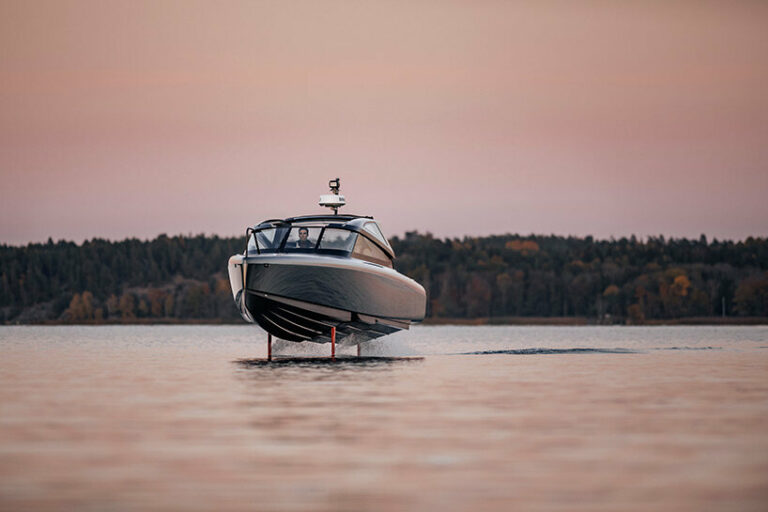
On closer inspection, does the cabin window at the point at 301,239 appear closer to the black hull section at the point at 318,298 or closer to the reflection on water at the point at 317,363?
the black hull section at the point at 318,298

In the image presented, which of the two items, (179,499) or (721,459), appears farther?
(721,459)

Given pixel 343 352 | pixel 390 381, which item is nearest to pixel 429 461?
pixel 390 381

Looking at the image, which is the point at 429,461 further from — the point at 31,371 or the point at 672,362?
the point at 672,362

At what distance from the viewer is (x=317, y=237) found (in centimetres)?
3359

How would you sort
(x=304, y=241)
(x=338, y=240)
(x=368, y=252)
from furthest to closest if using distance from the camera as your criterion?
(x=368, y=252) → (x=304, y=241) → (x=338, y=240)

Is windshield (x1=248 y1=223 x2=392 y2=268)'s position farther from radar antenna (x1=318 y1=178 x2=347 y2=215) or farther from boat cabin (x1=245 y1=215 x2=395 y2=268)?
radar antenna (x1=318 y1=178 x2=347 y2=215)

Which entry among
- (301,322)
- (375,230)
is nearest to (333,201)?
(375,230)

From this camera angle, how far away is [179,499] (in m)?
10.0

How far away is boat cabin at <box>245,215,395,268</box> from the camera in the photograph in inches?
1313

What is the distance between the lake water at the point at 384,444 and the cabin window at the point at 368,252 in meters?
8.38

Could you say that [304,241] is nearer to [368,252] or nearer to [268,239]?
[268,239]

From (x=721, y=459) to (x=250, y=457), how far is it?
16.0ft

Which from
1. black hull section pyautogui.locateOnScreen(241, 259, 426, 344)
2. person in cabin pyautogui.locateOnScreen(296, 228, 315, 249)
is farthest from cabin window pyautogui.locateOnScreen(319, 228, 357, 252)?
black hull section pyautogui.locateOnScreen(241, 259, 426, 344)

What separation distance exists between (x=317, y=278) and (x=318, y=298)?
0.65 metres
